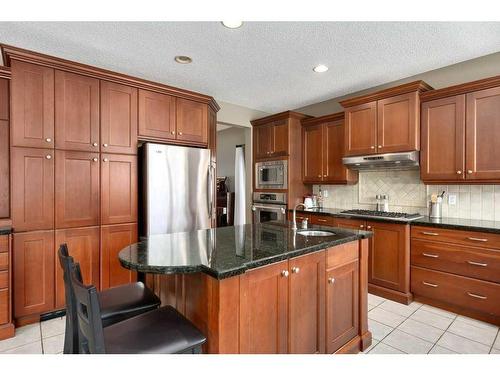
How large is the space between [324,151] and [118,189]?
9.10 feet

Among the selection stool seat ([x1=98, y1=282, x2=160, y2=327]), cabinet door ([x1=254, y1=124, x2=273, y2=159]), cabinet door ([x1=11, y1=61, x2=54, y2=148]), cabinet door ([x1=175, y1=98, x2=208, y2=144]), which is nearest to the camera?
stool seat ([x1=98, y1=282, x2=160, y2=327])

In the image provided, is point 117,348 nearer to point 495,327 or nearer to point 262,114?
point 495,327

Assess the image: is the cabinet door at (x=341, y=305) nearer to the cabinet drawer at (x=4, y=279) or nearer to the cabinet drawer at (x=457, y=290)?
the cabinet drawer at (x=457, y=290)

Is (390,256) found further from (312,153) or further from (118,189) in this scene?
(118,189)

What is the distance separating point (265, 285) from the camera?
1.42m

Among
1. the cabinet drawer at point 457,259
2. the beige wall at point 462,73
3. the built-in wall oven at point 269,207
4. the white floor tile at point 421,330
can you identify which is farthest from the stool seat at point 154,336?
the beige wall at point 462,73

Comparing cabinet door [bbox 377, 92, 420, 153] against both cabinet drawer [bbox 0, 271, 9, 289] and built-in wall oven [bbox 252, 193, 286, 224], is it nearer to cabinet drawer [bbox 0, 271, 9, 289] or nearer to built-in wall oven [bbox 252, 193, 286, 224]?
built-in wall oven [bbox 252, 193, 286, 224]

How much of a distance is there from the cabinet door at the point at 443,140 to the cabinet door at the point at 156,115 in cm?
279

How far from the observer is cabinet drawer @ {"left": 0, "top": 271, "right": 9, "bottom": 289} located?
7.22ft

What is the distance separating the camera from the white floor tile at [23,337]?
7.03 feet

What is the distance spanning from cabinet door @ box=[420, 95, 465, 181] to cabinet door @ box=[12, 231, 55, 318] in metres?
3.80

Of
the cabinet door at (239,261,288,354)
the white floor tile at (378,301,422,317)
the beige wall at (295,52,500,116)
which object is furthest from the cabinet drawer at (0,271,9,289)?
the beige wall at (295,52,500,116)

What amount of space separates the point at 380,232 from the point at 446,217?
0.76m
